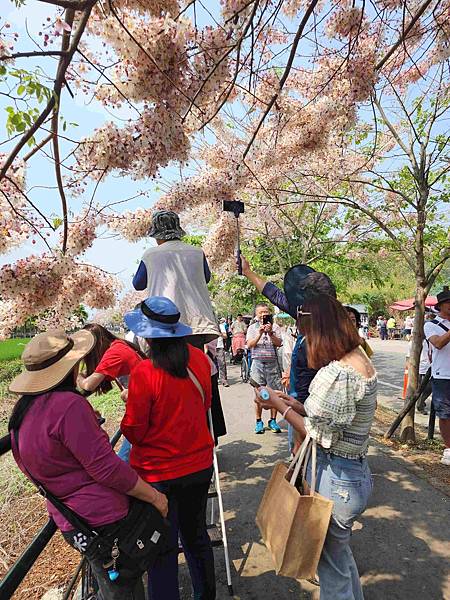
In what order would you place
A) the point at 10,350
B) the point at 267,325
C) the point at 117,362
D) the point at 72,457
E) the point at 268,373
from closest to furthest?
1. the point at 72,457
2. the point at 117,362
3. the point at 267,325
4. the point at 268,373
5. the point at 10,350

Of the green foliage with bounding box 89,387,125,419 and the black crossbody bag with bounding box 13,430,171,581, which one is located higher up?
the black crossbody bag with bounding box 13,430,171,581

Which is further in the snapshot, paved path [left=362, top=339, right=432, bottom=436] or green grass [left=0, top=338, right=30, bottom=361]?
green grass [left=0, top=338, right=30, bottom=361]

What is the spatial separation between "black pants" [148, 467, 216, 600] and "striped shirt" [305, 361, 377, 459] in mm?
733

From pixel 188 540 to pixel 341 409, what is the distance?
1274 millimetres

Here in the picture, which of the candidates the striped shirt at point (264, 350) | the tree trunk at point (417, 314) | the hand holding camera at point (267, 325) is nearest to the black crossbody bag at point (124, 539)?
the hand holding camera at point (267, 325)

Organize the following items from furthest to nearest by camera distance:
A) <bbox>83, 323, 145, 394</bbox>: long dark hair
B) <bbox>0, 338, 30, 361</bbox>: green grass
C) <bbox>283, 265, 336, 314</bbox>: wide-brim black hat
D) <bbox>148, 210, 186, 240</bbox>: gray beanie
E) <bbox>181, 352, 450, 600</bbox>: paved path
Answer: <bbox>0, 338, 30, 361</bbox>: green grass
<bbox>83, 323, 145, 394</bbox>: long dark hair
<bbox>148, 210, 186, 240</bbox>: gray beanie
<bbox>181, 352, 450, 600</bbox>: paved path
<bbox>283, 265, 336, 314</bbox>: wide-brim black hat

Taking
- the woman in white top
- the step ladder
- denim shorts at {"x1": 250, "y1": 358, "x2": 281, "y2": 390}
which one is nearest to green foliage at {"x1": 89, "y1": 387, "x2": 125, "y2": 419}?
denim shorts at {"x1": 250, "y1": 358, "x2": 281, "y2": 390}

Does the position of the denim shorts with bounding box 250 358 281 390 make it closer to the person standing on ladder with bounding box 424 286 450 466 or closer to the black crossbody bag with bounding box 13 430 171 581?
the person standing on ladder with bounding box 424 286 450 466

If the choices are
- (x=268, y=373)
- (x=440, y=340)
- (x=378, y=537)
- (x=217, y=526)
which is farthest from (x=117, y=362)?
(x=268, y=373)

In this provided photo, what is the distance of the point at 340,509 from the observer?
6.60ft

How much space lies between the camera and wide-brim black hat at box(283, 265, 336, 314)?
258 centimetres

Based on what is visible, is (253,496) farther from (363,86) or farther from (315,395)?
(363,86)

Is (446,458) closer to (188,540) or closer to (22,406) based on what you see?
(188,540)

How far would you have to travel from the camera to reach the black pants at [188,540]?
7.18 feet
